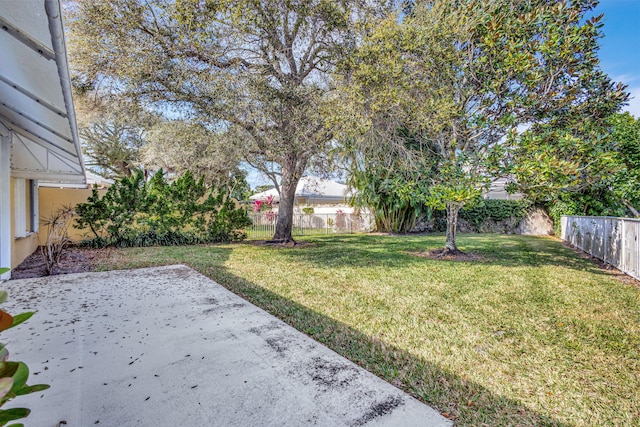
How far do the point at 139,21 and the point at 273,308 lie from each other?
7.32m

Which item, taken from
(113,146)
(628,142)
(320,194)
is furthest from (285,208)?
(113,146)

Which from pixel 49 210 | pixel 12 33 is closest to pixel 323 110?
pixel 12 33

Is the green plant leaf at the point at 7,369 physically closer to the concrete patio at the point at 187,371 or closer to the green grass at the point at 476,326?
the concrete patio at the point at 187,371

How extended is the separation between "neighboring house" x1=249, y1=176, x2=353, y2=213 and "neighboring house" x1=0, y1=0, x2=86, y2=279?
9.43m

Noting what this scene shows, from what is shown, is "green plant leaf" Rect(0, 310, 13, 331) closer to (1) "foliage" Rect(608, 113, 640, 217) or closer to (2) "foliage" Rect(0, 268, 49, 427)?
(2) "foliage" Rect(0, 268, 49, 427)

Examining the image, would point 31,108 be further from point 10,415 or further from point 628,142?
point 628,142

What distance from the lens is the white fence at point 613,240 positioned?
706 cm

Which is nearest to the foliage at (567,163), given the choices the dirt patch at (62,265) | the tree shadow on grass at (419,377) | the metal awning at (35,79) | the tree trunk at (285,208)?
the tree shadow on grass at (419,377)

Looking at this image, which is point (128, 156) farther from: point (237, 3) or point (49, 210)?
point (237, 3)

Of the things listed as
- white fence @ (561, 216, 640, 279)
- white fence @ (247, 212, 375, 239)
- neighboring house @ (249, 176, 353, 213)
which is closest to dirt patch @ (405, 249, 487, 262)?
white fence @ (561, 216, 640, 279)

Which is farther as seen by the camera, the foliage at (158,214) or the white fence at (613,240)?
the foliage at (158,214)

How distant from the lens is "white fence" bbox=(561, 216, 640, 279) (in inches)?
278

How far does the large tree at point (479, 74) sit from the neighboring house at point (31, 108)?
17.6 feet

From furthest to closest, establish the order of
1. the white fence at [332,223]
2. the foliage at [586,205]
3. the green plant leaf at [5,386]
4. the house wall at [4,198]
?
the white fence at [332,223], the foliage at [586,205], the house wall at [4,198], the green plant leaf at [5,386]
